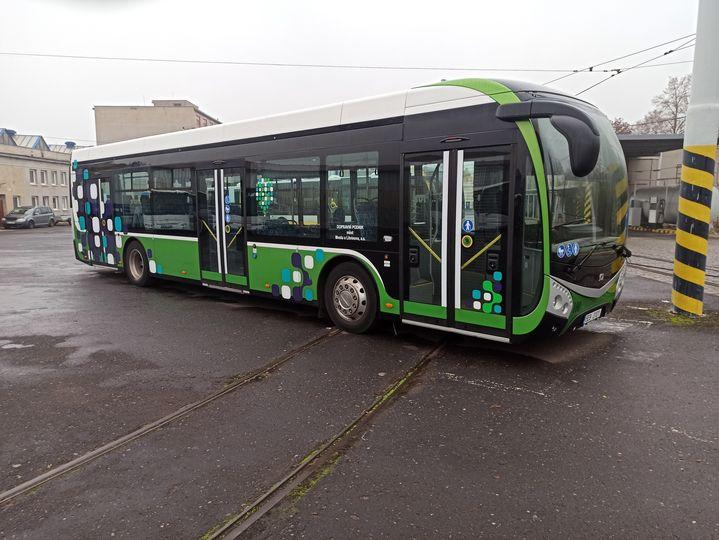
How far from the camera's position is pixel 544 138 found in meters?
5.11

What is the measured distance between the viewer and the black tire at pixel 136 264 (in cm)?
1077

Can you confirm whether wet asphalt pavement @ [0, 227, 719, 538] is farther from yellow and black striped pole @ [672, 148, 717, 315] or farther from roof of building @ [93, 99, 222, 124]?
roof of building @ [93, 99, 222, 124]

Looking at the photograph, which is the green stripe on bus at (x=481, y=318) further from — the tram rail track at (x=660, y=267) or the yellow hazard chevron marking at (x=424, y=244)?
the tram rail track at (x=660, y=267)

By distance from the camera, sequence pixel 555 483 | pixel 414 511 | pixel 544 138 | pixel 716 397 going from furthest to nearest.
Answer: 1. pixel 544 138
2. pixel 716 397
3. pixel 555 483
4. pixel 414 511

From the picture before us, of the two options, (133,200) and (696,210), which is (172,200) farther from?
(696,210)

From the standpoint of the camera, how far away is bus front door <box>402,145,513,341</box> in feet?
17.6

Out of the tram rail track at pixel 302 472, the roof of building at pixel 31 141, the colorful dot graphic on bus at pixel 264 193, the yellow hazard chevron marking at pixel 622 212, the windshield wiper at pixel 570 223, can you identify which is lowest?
the tram rail track at pixel 302 472

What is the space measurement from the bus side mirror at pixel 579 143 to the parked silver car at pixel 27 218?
43.6m

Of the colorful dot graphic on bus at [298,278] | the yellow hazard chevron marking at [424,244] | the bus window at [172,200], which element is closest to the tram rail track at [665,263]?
the yellow hazard chevron marking at [424,244]

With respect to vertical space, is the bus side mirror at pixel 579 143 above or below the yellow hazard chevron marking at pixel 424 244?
above

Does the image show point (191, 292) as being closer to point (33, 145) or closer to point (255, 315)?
point (255, 315)

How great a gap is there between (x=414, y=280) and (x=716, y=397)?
A: 3205 mm

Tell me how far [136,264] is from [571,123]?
9498mm

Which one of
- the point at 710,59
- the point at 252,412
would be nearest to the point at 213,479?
the point at 252,412
